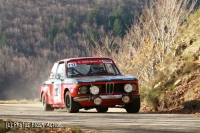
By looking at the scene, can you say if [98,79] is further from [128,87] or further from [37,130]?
[37,130]

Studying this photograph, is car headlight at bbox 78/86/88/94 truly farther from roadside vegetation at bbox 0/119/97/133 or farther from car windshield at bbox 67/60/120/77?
roadside vegetation at bbox 0/119/97/133

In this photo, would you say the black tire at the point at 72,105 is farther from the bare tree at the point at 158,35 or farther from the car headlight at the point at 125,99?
the bare tree at the point at 158,35

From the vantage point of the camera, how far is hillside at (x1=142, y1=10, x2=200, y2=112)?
57.8 ft

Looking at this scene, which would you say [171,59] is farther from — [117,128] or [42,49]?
[42,49]

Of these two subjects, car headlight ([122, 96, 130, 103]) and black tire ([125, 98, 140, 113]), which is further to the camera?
black tire ([125, 98, 140, 113])

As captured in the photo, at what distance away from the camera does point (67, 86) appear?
55.3 ft

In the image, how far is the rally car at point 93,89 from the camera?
643 inches

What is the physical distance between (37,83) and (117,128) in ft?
535

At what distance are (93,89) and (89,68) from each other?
1629mm

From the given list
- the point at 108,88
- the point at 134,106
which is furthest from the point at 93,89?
the point at 134,106

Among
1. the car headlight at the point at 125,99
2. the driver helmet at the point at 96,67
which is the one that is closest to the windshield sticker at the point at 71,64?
the driver helmet at the point at 96,67

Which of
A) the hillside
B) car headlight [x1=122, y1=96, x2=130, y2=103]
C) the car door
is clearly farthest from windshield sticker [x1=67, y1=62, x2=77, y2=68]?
the hillside

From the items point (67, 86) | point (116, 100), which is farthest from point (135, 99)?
point (67, 86)

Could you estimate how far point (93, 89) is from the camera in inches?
643
